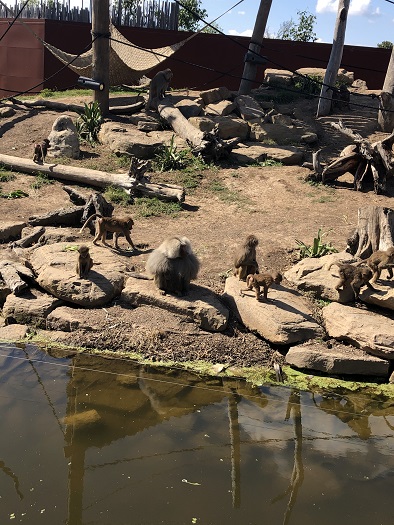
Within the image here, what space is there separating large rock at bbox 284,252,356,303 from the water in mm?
1876

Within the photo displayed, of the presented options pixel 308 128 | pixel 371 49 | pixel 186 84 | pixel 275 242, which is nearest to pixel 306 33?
pixel 371 49

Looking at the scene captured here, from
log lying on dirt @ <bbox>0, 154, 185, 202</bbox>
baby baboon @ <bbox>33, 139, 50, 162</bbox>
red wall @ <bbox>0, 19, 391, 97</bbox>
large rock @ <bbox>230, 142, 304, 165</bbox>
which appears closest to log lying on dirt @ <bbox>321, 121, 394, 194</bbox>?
large rock @ <bbox>230, 142, 304, 165</bbox>

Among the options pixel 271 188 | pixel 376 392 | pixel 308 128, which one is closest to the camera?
pixel 376 392

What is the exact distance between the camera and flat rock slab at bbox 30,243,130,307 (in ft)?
28.8

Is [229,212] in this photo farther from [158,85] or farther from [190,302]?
[158,85]

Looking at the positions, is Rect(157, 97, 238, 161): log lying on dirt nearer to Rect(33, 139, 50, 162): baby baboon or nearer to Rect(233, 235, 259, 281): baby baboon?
Rect(33, 139, 50, 162): baby baboon

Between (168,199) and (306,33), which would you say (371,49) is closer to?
(306,33)

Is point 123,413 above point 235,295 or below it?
below

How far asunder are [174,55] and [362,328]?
17.9 m

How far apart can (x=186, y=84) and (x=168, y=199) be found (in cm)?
1240

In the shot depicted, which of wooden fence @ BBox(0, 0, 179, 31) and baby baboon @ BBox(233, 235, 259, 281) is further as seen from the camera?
wooden fence @ BBox(0, 0, 179, 31)

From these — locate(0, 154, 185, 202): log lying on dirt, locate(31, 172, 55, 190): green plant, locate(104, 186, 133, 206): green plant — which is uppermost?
locate(0, 154, 185, 202): log lying on dirt

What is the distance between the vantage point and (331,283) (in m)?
9.12

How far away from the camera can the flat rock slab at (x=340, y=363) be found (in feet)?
25.9
